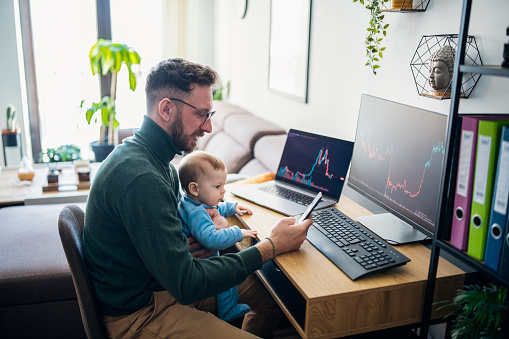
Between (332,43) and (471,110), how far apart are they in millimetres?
→ 1067

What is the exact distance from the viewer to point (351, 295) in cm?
118

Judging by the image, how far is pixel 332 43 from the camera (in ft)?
7.70

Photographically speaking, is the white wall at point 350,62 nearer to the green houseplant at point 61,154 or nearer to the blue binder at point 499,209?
the blue binder at point 499,209

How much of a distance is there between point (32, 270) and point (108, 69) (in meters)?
2.67

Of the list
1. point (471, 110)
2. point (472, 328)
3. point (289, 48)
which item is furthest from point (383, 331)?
point (289, 48)

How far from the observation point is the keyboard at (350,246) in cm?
127

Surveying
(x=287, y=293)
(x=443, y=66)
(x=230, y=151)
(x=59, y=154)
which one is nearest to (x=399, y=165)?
(x=443, y=66)

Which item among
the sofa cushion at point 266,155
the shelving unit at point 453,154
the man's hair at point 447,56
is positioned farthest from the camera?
the sofa cushion at point 266,155

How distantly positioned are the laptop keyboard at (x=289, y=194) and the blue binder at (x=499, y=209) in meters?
0.86

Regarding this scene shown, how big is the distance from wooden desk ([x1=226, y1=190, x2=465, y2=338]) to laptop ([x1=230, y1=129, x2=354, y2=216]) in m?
0.41

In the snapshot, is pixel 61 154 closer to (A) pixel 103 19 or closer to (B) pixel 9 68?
(B) pixel 9 68

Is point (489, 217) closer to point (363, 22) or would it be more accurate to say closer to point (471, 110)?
point (471, 110)

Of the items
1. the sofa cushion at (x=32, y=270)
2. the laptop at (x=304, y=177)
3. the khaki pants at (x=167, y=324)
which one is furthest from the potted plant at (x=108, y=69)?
the khaki pants at (x=167, y=324)

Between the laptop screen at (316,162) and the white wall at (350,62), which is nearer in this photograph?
the white wall at (350,62)
